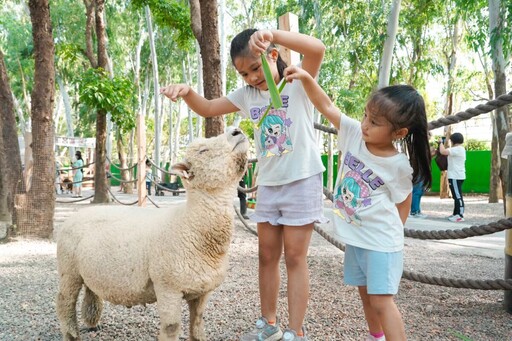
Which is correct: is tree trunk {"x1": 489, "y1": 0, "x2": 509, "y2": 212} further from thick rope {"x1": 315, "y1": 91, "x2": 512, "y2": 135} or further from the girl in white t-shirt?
the girl in white t-shirt

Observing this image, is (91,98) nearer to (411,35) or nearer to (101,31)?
(101,31)

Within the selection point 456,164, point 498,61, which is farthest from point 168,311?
point 498,61

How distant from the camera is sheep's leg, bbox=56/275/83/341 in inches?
86.6

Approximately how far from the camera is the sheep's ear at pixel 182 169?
1863 mm

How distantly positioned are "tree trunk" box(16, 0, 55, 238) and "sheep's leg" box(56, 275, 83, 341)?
359 centimetres

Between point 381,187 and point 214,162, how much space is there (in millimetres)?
734

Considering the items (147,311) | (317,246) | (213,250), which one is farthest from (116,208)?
(317,246)

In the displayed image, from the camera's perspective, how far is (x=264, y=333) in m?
2.29

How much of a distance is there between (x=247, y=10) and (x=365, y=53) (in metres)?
7.12

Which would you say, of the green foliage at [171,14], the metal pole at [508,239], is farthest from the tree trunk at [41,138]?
the metal pole at [508,239]

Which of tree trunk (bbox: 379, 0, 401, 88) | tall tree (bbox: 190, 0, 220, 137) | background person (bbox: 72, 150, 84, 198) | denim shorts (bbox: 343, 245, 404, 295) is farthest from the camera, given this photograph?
background person (bbox: 72, 150, 84, 198)

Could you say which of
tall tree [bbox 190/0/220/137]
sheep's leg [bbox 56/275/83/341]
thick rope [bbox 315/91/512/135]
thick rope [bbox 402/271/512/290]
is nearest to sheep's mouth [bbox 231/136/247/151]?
sheep's leg [bbox 56/275/83/341]

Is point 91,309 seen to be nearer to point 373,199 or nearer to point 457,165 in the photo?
point 373,199

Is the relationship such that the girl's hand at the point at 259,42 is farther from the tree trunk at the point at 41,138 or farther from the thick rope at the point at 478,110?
the tree trunk at the point at 41,138
